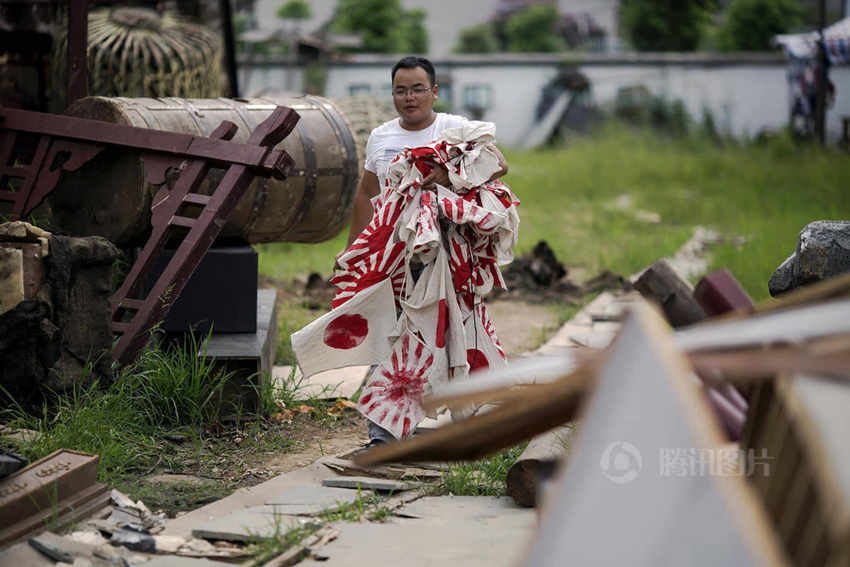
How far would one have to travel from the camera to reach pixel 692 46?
3494 centimetres

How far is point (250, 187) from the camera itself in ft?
20.8

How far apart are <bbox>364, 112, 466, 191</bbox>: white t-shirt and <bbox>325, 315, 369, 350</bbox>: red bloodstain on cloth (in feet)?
2.13

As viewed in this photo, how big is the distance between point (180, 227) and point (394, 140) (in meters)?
1.29

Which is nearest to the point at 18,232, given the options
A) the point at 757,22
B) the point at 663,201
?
the point at 663,201

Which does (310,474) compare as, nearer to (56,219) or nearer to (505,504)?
(505,504)

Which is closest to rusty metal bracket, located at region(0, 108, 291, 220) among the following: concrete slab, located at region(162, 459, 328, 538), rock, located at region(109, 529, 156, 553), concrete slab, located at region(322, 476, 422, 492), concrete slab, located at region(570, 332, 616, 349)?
concrete slab, located at region(162, 459, 328, 538)

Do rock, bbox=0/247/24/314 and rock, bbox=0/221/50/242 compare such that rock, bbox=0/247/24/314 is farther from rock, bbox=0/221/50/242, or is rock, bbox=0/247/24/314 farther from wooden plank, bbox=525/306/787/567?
wooden plank, bbox=525/306/787/567

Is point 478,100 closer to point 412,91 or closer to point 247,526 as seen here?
point 412,91

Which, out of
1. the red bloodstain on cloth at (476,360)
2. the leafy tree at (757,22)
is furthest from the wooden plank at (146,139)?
the leafy tree at (757,22)

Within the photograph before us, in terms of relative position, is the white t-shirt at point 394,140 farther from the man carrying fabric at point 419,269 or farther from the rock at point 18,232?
the rock at point 18,232

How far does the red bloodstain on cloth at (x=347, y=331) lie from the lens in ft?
16.5

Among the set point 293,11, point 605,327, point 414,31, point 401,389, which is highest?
point 293,11

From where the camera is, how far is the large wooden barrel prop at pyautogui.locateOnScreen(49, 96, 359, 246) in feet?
19.6

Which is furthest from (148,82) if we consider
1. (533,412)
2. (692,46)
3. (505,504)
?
(692,46)
